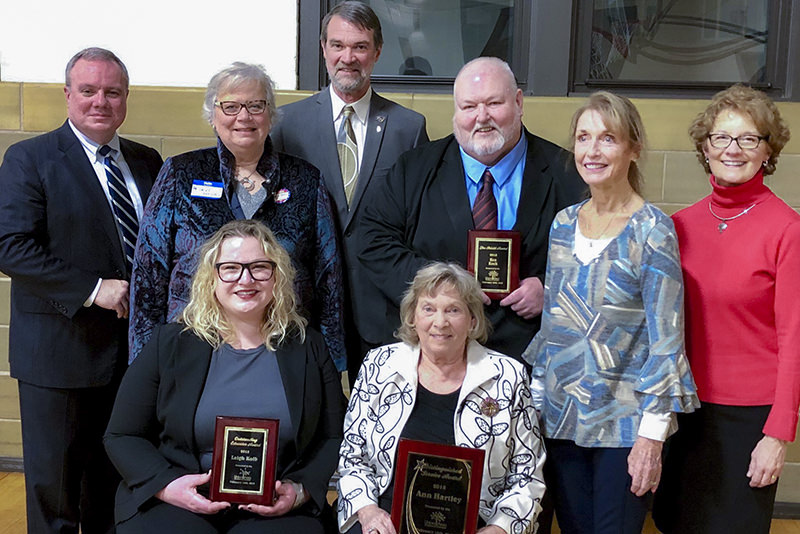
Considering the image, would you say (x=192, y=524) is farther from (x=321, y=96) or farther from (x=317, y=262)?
(x=321, y=96)

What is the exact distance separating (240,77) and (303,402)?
3.52 feet

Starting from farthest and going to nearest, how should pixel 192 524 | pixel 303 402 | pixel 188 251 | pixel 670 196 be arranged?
1. pixel 670 196
2. pixel 188 251
3. pixel 303 402
4. pixel 192 524

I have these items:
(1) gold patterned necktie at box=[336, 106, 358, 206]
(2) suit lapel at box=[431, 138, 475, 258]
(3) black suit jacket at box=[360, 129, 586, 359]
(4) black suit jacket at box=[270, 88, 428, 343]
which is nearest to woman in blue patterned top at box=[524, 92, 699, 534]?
(3) black suit jacket at box=[360, 129, 586, 359]

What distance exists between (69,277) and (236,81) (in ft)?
2.83

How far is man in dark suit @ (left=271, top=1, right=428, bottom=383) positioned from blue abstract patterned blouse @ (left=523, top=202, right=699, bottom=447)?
820 mm

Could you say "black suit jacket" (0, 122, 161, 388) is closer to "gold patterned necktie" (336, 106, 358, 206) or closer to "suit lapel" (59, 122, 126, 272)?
"suit lapel" (59, 122, 126, 272)

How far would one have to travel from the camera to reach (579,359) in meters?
2.18

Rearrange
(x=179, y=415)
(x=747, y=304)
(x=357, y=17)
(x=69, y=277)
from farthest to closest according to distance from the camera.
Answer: (x=357, y=17), (x=69, y=277), (x=179, y=415), (x=747, y=304)

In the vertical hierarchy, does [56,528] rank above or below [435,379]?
below

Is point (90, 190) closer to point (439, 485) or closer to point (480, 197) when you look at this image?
point (480, 197)

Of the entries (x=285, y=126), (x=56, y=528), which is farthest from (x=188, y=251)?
(x=56, y=528)

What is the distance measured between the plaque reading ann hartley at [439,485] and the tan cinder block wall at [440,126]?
6.48ft

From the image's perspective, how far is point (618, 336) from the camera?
2.14m

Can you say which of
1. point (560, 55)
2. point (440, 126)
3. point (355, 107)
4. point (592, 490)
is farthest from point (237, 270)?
point (560, 55)
